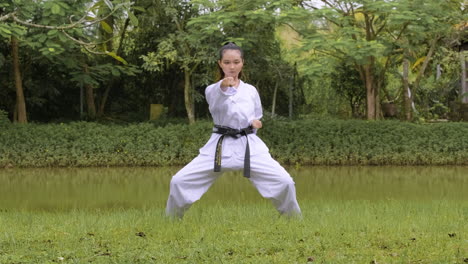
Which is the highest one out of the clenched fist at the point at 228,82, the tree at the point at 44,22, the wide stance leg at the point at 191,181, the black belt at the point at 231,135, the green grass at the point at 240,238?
the tree at the point at 44,22

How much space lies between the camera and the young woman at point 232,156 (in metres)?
6.11

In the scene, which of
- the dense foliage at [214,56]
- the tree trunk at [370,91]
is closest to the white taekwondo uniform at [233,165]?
the dense foliage at [214,56]

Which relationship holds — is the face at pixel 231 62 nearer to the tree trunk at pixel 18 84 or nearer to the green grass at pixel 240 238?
the green grass at pixel 240 238

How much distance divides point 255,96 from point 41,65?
1400 cm

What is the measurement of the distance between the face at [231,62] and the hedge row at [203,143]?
959cm

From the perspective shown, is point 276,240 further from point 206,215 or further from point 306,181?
point 306,181

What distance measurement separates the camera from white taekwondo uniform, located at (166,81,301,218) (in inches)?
241

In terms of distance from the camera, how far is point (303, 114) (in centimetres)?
2084

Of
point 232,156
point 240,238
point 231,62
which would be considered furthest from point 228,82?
point 240,238

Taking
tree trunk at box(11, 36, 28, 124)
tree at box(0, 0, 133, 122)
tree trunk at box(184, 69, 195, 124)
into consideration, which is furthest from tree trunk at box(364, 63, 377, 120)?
tree trunk at box(11, 36, 28, 124)

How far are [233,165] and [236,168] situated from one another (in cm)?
5

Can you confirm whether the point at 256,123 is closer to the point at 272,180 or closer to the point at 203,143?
the point at 272,180

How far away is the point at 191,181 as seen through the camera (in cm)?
614

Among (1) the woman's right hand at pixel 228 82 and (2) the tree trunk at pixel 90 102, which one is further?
(2) the tree trunk at pixel 90 102
